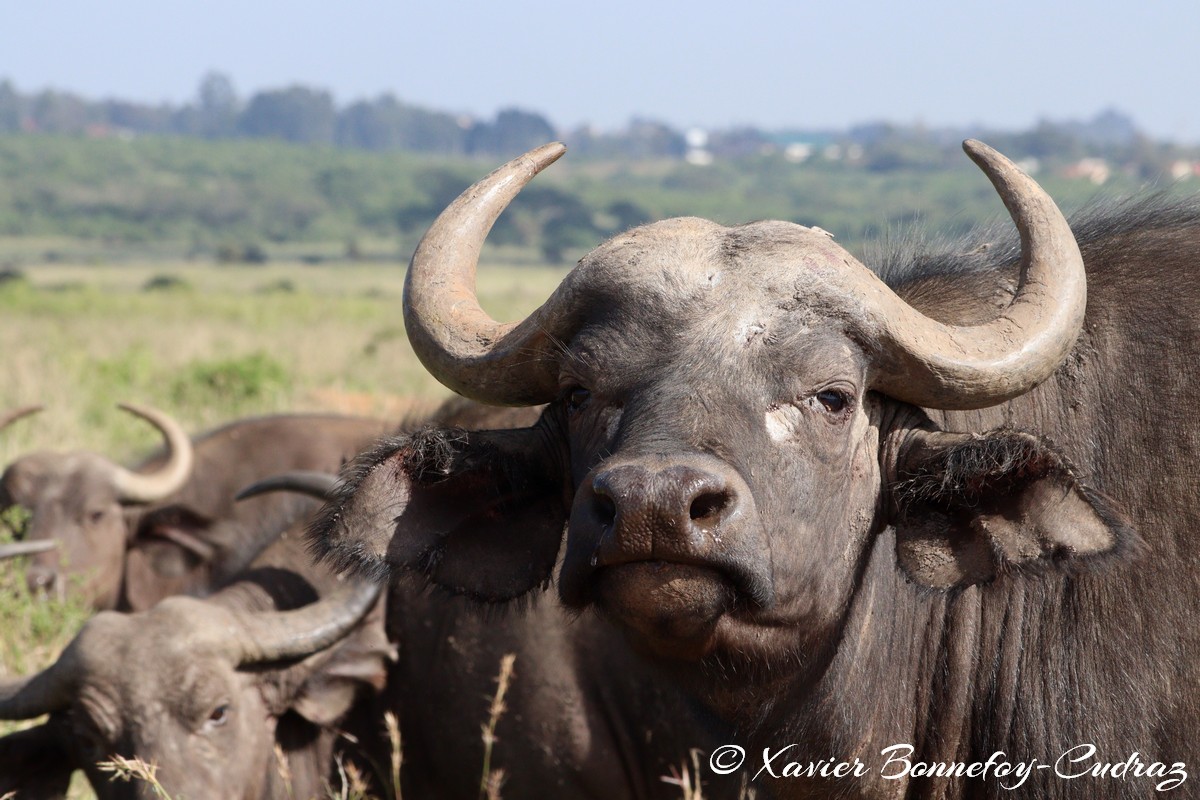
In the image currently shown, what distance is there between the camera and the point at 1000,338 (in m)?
3.15

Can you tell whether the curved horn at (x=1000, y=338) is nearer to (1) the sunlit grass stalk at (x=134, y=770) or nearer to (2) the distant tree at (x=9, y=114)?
(1) the sunlit grass stalk at (x=134, y=770)

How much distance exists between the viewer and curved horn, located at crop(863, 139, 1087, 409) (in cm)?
312

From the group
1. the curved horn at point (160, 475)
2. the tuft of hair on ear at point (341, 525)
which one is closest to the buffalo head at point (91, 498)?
the curved horn at point (160, 475)

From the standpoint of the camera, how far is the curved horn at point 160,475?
7.98m

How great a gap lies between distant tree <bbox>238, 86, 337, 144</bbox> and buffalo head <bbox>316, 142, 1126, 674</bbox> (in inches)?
7672

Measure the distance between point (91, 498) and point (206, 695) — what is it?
12.0 feet

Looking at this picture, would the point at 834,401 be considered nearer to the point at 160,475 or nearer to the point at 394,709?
the point at 394,709

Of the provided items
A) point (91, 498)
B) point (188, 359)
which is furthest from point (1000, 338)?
point (188, 359)

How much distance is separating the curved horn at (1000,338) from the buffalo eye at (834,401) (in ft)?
0.40

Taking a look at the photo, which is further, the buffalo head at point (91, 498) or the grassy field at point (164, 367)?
the grassy field at point (164, 367)

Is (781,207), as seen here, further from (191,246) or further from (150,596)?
(150,596)

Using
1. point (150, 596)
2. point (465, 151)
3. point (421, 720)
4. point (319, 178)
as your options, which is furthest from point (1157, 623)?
point (465, 151)

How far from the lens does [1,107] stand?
19325cm

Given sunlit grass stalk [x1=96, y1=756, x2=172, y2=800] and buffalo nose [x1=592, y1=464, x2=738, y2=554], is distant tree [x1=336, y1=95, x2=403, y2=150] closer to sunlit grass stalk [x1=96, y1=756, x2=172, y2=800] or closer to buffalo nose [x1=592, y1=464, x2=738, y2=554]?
sunlit grass stalk [x1=96, y1=756, x2=172, y2=800]
